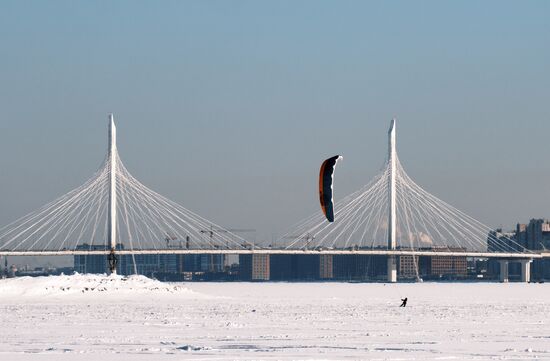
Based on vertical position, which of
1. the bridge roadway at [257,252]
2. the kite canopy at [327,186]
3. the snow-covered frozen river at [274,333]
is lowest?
the snow-covered frozen river at [274,333]

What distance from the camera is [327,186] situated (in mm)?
37094

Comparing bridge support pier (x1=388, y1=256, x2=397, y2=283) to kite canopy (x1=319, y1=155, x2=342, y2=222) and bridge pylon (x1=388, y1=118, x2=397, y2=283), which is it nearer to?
bridge pylon (x1=388, y1=118, x2=397, y2=283)

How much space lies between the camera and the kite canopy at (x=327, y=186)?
120ft

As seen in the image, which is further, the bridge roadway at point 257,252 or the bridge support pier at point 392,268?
the bridge support pier at point 392,268

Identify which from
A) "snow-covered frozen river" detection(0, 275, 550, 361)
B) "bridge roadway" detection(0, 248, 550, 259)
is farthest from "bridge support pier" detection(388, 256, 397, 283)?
"snow-covered frozen river" detection(0, 275, 550, 361)

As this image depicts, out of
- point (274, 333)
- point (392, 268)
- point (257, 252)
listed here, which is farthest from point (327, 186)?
point (392, 268)

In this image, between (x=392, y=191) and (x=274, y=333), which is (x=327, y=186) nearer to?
(x=274, y=333)

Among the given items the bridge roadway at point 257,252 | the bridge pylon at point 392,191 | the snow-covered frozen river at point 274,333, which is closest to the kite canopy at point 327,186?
the snow-covered frozen river at point 274,333

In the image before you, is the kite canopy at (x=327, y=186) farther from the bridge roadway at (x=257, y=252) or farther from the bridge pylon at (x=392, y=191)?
the bridge pylon at (x=392, y=191)

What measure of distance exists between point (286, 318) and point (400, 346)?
31.1 feet

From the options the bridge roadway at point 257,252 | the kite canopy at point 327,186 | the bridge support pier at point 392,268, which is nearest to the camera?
the kite canopy at point 327,186

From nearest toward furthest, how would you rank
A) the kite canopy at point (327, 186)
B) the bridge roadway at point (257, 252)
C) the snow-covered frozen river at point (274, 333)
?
the snow-covered frozen river at point (274, 333), the kite canopy at point (327, 186), the bridge roadway at point (257, 252)

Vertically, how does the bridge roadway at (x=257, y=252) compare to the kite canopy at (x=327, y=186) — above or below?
below

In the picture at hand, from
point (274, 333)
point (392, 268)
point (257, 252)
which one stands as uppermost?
point (257, 252)
